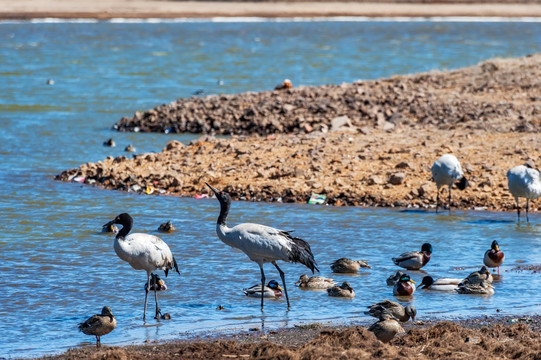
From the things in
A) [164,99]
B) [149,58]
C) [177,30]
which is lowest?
[164,99]

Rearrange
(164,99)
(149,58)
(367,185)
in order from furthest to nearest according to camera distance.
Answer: (149,58), (164,99), (367,185)

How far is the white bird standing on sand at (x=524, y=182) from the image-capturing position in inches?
663

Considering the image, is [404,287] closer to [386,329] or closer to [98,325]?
[386,329]

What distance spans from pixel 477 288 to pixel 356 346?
3306 mm

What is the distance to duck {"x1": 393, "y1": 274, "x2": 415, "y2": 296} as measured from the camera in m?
12.4

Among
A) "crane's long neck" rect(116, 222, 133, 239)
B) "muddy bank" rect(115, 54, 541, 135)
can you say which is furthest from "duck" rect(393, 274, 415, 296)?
"muddy bank" rect(115, 54, 541, 135)

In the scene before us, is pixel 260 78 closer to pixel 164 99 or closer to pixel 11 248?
pixel 164 99

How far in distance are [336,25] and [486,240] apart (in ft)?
214

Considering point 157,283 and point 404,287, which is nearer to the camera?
point 404,287

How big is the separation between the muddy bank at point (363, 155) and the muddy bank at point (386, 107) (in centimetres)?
5

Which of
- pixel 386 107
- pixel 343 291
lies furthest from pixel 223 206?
pixel 386 107

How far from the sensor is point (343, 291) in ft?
41.2

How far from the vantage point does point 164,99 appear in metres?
34.5

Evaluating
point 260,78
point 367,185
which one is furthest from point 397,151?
point 260,78
